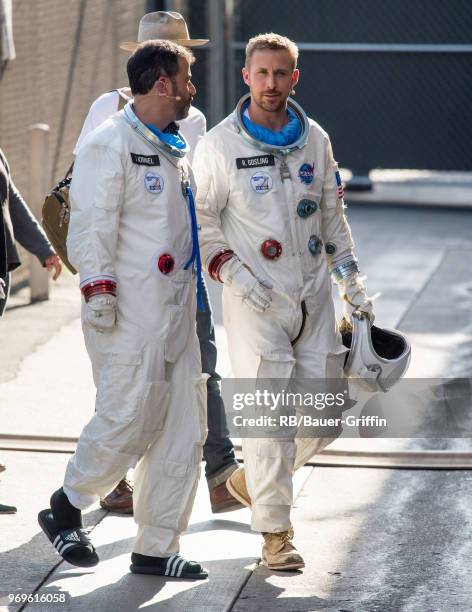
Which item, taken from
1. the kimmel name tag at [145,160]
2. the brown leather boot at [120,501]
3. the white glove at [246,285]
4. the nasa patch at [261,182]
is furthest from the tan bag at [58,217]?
the brown leather boot at [120,501]

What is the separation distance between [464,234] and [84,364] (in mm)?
5986

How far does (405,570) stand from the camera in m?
5.04

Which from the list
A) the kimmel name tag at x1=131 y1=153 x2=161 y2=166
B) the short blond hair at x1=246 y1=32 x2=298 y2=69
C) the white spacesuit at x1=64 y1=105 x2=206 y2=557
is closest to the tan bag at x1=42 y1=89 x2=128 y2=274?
the white spacesuit at x1=64 y1=105 x2=206 y2=557

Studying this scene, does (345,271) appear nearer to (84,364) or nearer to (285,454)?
(285,454)

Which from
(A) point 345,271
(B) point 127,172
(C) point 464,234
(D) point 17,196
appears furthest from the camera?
(C) point 464,234

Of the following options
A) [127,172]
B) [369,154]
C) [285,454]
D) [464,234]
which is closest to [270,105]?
[127,172]

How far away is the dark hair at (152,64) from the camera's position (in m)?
4.82

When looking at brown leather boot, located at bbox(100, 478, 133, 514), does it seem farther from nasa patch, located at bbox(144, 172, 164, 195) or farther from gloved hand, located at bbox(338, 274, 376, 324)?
nasa patch, located at bbox(144, 172, 164, 195)

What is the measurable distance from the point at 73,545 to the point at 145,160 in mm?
1461

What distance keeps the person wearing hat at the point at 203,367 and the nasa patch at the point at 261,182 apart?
66 centimetres

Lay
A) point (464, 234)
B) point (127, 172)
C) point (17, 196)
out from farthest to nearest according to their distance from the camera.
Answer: point (464, 234), point (17, 196), point (127, 172)

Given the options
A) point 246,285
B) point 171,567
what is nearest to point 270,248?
point 246,285

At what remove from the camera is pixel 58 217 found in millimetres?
5184

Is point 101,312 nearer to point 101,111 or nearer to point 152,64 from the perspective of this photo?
point 152,64
